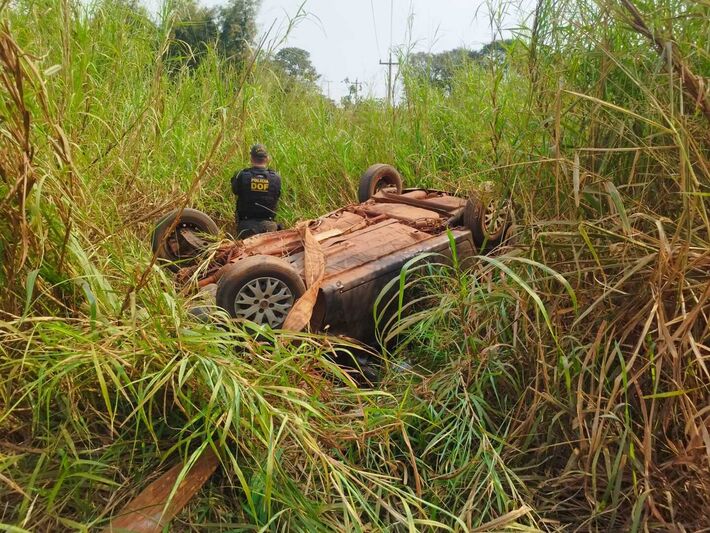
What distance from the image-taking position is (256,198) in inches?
248

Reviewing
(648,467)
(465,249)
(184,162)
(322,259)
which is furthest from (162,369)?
(184,162)

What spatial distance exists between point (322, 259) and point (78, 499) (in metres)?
2.78

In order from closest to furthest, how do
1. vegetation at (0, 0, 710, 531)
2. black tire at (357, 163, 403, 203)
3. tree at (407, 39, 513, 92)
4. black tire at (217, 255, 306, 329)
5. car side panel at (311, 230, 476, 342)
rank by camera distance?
vegetation at (0, 0, 710, 531) → black tire at (217, 255, 306, 329) → car side panel at (311, 230, 476, 342) → black tire at (357, 163, 403, 203) → tree at (407, 39, 513, 92)

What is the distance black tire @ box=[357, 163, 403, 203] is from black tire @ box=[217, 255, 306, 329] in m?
2.36

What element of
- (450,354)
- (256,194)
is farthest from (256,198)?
(450,354)

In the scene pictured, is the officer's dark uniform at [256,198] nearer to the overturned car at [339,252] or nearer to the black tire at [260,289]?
the overturned car at [339,252]

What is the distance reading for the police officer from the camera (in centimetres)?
625

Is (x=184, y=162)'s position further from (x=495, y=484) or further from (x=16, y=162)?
(x=495, y=484)

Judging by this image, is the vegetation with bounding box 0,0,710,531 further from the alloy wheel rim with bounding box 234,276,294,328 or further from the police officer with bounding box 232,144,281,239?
the police officer with bounding box 232,144,281,239

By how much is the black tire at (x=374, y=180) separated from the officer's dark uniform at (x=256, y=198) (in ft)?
3.01

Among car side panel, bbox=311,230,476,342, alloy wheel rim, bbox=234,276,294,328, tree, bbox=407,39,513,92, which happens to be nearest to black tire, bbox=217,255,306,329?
alloy wheel rim, bbox=234,276,294,328

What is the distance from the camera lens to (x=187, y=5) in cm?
370

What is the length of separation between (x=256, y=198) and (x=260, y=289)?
250 centimetres

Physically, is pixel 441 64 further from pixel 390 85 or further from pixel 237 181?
Answer: pixel 237 181
